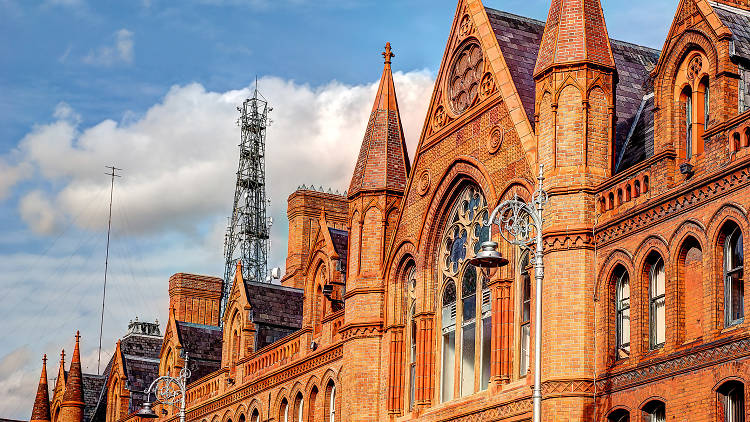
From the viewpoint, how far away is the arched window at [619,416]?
29.4 meters

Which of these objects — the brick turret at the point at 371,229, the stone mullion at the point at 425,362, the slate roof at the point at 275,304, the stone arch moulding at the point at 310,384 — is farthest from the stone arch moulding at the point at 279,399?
the stone mullion at the point at 425,362

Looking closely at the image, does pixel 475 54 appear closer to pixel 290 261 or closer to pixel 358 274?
pixel 358 274

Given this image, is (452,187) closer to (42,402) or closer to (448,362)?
(448,362)

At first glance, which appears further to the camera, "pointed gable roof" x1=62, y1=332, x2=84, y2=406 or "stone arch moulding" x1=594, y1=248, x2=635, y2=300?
"pointed gable roof" x1=62, y1=332, x2=84, y2=406

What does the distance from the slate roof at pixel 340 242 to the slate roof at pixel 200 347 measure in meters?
12.6

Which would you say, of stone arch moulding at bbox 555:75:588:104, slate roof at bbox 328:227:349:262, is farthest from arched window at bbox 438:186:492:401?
slate roof at bbox 328:227:349:262

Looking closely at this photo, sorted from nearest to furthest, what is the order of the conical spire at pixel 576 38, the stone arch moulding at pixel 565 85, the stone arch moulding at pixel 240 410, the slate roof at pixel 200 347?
the stone arch moulding at pixel 565 85 → the conical spire at pixel 576 38 → the stone arch moulding at pixel 240 410 → the slate roof at pixel 200 347

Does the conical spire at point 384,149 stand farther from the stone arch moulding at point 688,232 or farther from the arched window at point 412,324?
the stone arch moulding at point 688,232

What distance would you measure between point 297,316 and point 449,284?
1643 centimetres

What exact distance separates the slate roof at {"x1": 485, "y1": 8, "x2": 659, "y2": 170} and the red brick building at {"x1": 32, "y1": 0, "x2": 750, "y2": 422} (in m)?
0.07

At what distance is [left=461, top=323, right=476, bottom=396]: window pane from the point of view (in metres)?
35.9

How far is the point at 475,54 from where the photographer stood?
37.6 m

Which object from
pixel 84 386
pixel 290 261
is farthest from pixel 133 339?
pixel 290 261

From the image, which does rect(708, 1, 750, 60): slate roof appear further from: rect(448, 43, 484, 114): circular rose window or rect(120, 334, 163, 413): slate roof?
rect(120, 334, 163, 413): slate roof
